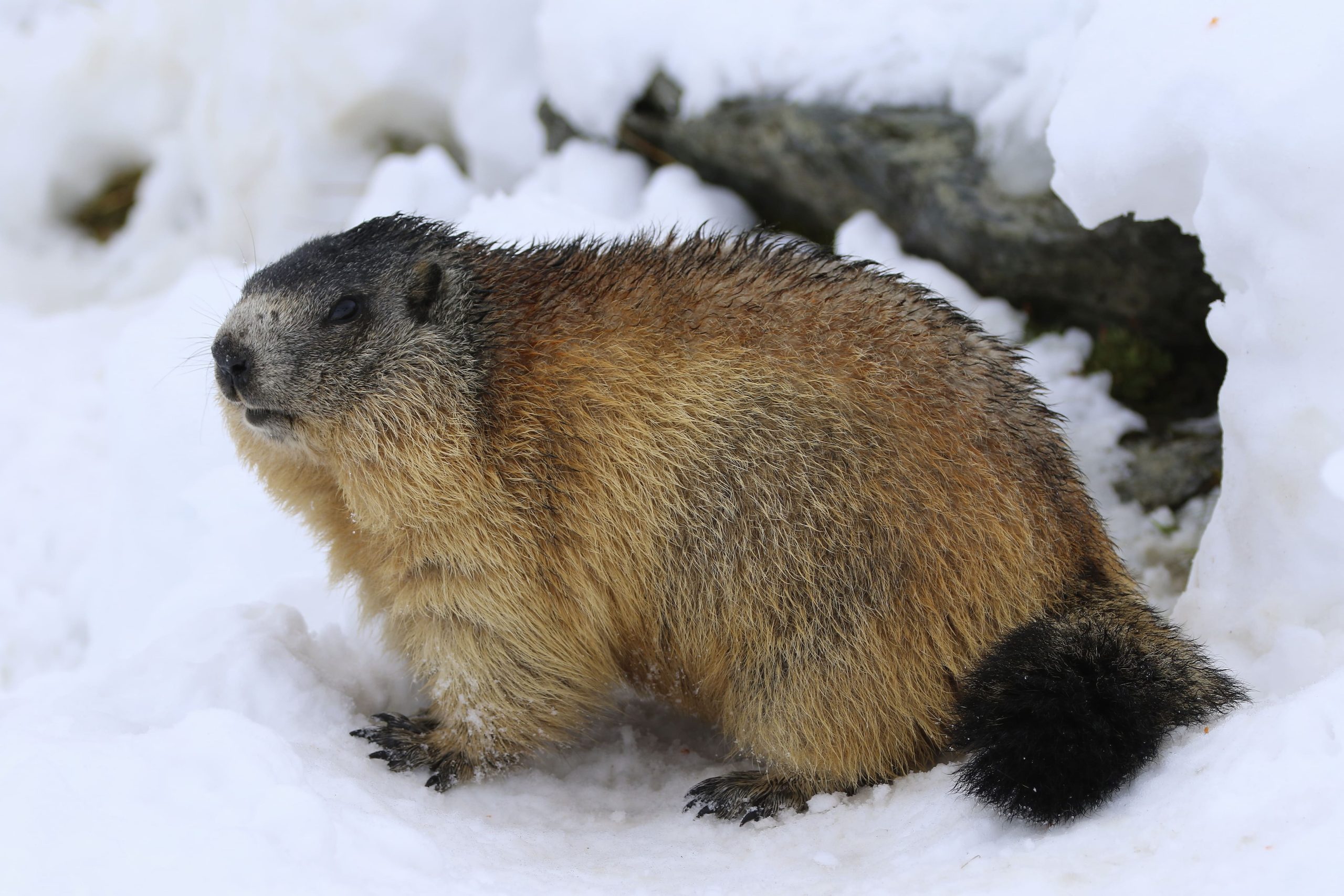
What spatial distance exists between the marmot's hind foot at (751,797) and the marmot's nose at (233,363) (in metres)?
2.43

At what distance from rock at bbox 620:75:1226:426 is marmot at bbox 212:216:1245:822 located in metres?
1.73

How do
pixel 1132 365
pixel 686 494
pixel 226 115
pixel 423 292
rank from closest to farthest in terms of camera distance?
pixel 686 494 → pixel 423 292 → pixel 1132 365 → pixel 226 115

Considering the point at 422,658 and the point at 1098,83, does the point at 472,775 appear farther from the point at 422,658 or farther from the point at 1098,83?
the point at 1098,83

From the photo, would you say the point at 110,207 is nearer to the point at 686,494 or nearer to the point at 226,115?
the point at 226,115

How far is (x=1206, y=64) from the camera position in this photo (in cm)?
424

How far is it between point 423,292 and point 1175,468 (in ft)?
13.3

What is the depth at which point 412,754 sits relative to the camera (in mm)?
4312

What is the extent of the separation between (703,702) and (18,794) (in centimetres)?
250

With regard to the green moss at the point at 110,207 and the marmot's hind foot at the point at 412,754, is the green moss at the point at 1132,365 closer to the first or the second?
the marmot's hind foot at the point at 412,754

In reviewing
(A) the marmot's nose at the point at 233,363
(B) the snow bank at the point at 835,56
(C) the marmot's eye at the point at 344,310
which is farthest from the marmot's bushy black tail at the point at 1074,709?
(B) the snow bank at the point at 835,56

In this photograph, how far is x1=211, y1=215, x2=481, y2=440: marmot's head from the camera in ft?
13.4

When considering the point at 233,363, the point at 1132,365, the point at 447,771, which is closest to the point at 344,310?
the point at 233,363

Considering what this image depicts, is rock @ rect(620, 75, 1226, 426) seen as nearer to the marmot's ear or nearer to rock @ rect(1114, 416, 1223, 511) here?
rock @ rect(1114, 416, 1223, 511)

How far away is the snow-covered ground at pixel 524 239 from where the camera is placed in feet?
10.2
